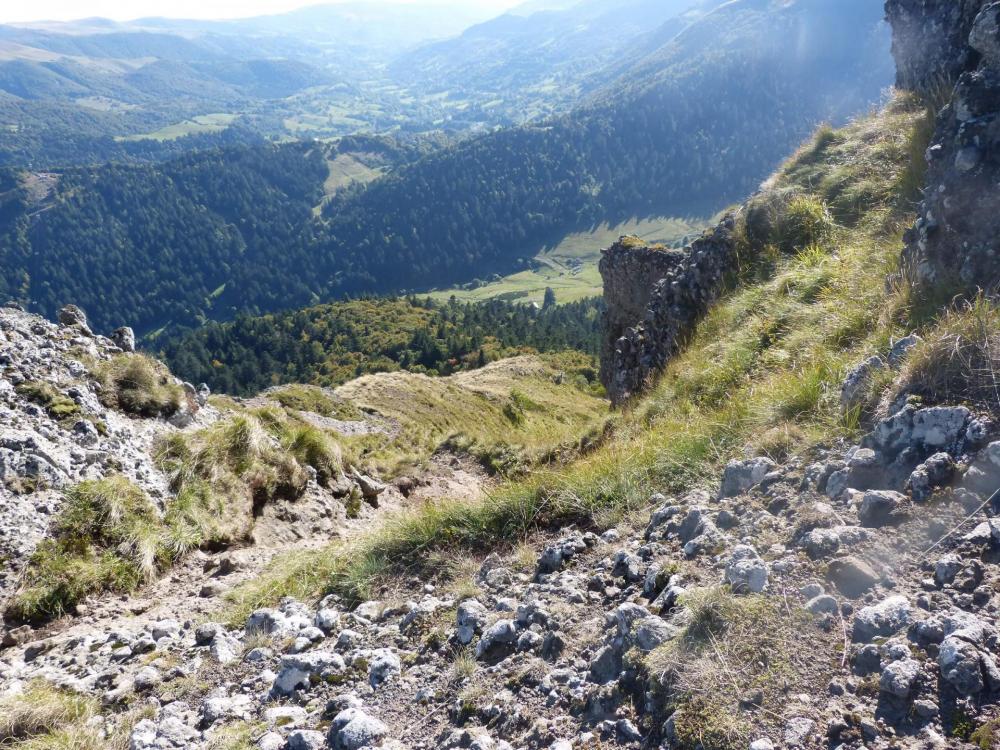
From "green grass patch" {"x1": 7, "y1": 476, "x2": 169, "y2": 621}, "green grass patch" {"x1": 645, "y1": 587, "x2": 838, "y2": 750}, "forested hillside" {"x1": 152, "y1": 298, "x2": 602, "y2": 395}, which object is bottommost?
"forested hillside" {"x1": 152, "y1": 298, "x2": 602, "y2": 395}

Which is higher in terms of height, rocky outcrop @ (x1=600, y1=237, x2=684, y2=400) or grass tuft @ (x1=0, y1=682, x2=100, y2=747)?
grass tuft @ (x1=0, y1=682, x2=100, y2=747)

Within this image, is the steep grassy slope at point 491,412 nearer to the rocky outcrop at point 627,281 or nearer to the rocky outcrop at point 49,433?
the rocky outcrop at point 627,281

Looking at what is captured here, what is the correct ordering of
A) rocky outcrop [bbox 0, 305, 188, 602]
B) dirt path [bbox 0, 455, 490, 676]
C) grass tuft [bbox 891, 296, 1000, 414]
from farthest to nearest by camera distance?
rocky outcrop [bbox 0, 305, 188, 602] → dirt path [bbox 0, 455, 490, 676] → grass tuft [bbox 891, 296, 1000, 414]

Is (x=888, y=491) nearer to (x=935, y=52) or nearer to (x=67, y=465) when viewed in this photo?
(x=67, y=465)

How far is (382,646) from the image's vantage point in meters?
5.21

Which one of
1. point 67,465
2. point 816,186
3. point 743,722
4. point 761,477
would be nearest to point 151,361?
point 67,465

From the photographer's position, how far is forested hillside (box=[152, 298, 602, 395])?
10312cm

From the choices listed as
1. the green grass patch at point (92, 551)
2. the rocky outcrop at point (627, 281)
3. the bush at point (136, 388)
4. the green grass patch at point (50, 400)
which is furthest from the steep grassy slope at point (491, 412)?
the green grass patch at point (50, 400)

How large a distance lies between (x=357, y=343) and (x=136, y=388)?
4569 inches

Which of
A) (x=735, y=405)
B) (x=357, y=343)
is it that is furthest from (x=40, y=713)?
(x=357, y=343)

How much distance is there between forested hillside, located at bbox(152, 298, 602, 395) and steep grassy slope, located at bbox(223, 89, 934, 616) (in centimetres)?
8207

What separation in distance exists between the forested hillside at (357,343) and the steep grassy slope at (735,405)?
82.1m

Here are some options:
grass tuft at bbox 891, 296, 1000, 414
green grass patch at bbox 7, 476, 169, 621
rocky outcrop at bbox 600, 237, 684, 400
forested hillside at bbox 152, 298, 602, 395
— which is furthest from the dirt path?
forested hillside at bbox 152, 298, 602, 395

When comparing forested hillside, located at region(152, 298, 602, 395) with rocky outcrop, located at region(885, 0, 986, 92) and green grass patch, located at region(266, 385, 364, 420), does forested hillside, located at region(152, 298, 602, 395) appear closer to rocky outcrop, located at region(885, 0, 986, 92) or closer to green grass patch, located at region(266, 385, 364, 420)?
green grass patch, located at region(266, 385, 364, 420)
